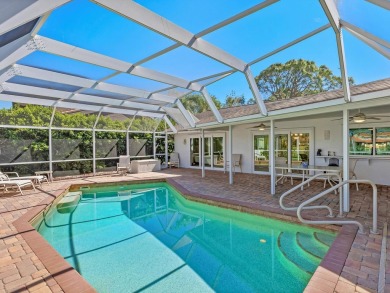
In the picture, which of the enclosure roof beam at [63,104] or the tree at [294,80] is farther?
the enclosure roof beam at [63,104]

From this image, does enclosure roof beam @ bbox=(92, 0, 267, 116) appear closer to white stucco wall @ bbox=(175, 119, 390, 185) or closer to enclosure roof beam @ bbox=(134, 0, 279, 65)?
enclosure roof beam @ bbox=(134, 0, 279, 65)

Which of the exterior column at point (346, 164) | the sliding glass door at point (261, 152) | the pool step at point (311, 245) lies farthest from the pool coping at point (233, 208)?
the sliding glass door at point (261, 152)

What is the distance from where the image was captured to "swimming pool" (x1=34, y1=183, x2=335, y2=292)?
3.65 metres

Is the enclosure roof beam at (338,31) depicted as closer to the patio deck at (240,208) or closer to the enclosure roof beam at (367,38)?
the enclosure roof beam at (367,38)

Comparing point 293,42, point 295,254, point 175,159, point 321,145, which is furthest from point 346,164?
point 175,159

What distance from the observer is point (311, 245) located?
461cm

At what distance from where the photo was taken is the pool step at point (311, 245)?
168 inches

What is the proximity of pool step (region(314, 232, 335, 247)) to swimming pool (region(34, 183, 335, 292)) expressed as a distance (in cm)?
2

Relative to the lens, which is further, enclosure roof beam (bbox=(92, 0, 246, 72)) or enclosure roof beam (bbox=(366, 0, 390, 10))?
enclosure roof beam (bbox=(92, 0, 246, 72))

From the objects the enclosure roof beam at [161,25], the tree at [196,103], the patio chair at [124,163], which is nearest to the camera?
the enclosure roof beam at [161,25]

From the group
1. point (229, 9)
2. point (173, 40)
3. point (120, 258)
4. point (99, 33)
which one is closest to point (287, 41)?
point (229, 9)

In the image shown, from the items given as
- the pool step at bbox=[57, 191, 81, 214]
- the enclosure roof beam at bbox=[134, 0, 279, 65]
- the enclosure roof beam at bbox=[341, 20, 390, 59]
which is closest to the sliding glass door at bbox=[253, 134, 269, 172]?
the enclosure roof beam at bbox=[341, 20, 390, 59]

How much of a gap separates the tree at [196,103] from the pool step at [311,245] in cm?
669

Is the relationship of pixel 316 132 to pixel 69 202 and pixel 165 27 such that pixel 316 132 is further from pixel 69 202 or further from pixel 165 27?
pixel 69 202
